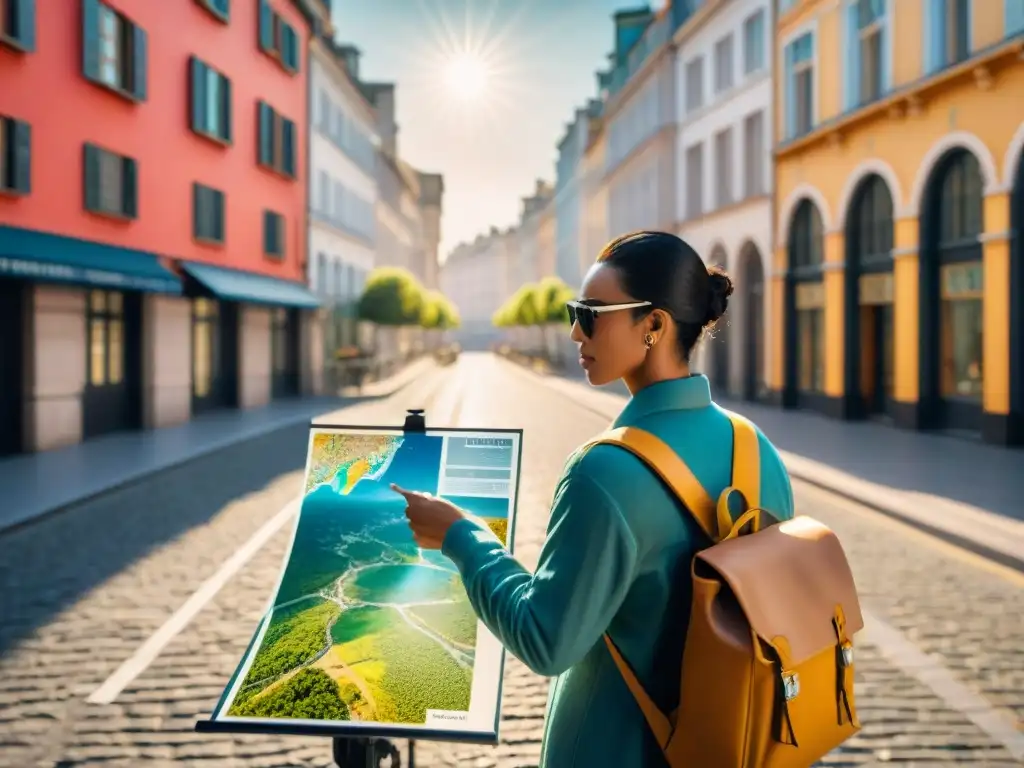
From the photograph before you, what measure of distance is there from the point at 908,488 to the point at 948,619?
5.55m

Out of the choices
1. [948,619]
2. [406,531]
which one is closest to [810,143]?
[948,619]

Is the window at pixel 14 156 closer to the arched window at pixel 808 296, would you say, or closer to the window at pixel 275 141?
the window at pixel 275 141

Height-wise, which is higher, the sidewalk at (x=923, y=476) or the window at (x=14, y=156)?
the window at (x=14, y=156)

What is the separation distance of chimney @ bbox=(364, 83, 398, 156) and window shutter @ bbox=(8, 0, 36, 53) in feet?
193

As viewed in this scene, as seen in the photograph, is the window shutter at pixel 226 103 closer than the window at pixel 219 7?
No

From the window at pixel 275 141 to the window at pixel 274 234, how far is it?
132 centimetres

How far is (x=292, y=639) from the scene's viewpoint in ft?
7.46

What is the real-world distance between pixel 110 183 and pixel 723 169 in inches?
754

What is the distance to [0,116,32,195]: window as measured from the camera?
15867 mm

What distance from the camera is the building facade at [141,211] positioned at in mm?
16359

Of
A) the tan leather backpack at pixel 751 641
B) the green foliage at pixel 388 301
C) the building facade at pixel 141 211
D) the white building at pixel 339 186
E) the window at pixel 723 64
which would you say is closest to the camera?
the tan leather backpack at pixel 751 641

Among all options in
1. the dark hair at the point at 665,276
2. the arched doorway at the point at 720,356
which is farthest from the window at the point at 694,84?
the dark hair at the point at 665,276

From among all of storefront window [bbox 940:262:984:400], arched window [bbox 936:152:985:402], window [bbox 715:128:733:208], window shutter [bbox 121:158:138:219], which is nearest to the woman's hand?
arched window [bbox 936:152:985:402]

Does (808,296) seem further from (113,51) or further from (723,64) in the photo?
(113,51)
